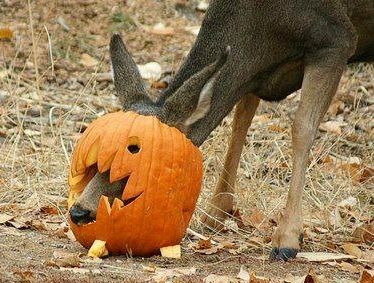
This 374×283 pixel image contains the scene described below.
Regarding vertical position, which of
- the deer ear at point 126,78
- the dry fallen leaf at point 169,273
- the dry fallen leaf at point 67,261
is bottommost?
the dry fallen leaf at point 67,261

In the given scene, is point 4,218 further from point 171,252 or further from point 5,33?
point 5,33

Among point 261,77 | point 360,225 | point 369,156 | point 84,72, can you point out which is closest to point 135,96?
point 261,77

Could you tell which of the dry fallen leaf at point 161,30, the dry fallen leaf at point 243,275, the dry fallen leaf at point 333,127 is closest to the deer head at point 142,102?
the dry fallen leaf at point 243,275

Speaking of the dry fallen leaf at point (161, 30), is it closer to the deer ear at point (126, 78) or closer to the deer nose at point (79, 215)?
the deer ear at point (126, 78)

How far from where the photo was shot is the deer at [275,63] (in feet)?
21.6

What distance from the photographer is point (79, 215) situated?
599 centimetres

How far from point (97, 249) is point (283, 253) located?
1.27m

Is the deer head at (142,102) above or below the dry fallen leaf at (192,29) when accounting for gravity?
above

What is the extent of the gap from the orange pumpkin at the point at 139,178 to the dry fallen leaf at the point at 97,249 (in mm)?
31

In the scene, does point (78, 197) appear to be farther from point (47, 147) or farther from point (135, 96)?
point (47, 147)

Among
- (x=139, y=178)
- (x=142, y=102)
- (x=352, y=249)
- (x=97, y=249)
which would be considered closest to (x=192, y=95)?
Result: (x=142, y=102)

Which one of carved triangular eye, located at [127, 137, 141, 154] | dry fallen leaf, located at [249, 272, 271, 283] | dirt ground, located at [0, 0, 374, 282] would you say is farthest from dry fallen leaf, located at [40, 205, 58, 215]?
dry fallen leaf, located at [249, 272, 271, 283]

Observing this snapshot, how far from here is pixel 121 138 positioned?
6004 millimetres

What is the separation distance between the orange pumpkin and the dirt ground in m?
0.16
